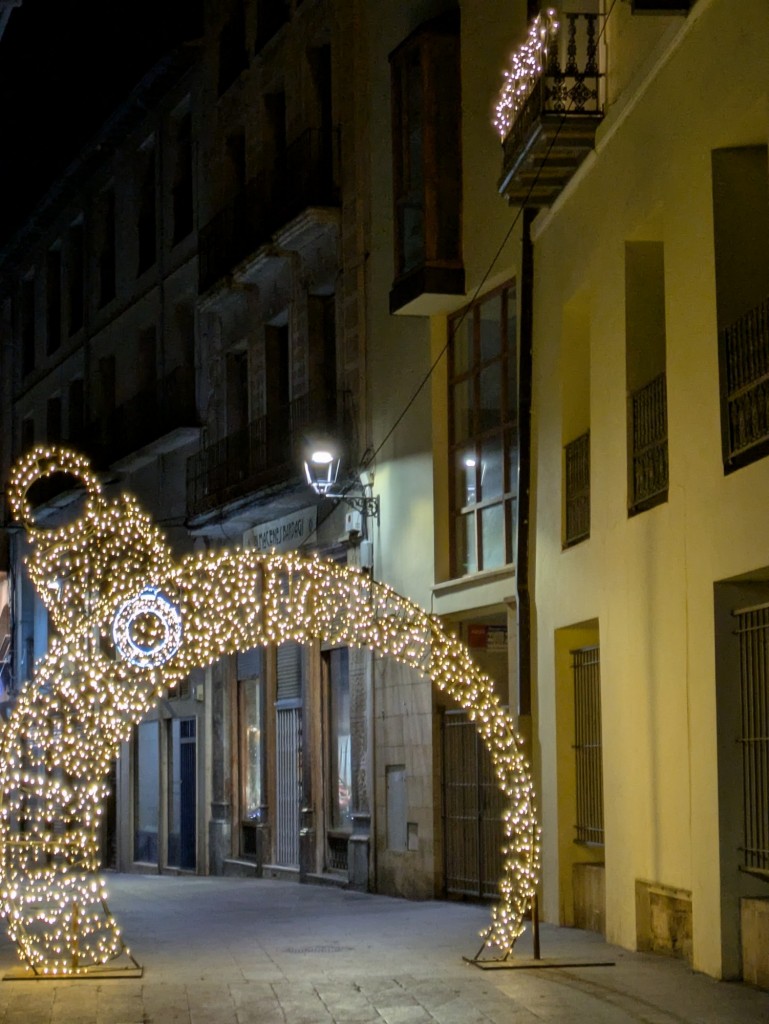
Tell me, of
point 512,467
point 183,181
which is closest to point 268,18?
point 183,181

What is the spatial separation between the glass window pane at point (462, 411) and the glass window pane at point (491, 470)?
0.48 m

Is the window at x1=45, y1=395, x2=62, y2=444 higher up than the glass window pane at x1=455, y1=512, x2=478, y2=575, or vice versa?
the window at x1=45, y1=395, x2=62, y2=444

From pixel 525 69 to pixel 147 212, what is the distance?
1697 cm

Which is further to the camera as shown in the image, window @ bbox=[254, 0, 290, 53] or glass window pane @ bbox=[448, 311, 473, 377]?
window @ bbox=[254, 0, 290, 53]

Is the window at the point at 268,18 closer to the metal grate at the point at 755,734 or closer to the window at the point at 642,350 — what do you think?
the window at the point at 642,350

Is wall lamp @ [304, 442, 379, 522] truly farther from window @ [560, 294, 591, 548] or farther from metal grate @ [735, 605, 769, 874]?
metal grate @ [735, 605, 769, 874]

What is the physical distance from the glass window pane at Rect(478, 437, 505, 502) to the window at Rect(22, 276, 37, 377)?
72.8ft

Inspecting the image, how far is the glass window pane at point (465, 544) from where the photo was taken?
18.9m

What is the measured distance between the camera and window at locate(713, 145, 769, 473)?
11.9 meters

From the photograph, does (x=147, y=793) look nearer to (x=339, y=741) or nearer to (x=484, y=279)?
(x=339, y=741)

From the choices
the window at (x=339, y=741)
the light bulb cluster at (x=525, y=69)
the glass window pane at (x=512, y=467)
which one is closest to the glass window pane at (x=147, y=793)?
the window at (x=339, y=741)

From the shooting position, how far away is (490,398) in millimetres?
18578

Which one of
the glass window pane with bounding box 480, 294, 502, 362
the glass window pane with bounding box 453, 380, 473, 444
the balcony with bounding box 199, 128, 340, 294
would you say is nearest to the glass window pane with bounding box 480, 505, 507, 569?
the glass window pane with bounding box 453, 380, 473, 444

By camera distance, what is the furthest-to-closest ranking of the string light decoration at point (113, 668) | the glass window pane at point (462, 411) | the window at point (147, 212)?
the window at point (147, 212) < the glass window pane at point (462, 411) < the string light decoration at point (113, 668)
